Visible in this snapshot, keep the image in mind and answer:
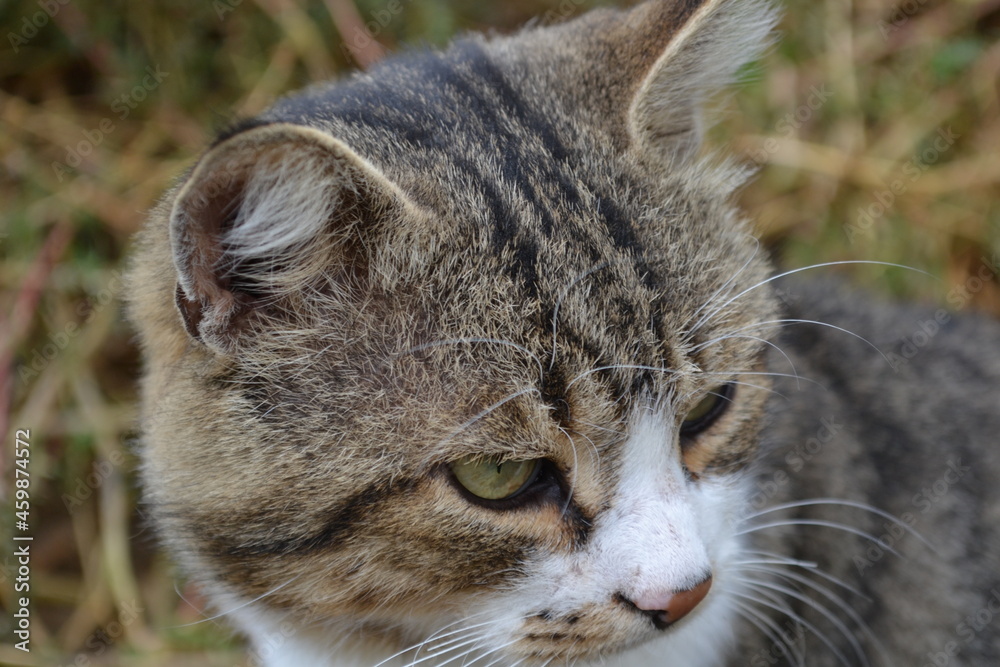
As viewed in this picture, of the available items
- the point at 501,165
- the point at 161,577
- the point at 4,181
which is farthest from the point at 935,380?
the point at 4,181

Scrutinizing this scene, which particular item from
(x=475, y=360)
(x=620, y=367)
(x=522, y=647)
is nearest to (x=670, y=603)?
(x=522, y=647)

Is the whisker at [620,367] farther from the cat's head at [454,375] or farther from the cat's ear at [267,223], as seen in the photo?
the cat's ear at [267,223]

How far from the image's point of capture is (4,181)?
3.08m

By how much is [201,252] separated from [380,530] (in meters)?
0.47

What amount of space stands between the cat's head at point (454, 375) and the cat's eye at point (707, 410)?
0.01 meters

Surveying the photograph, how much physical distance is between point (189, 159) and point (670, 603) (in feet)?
7.17

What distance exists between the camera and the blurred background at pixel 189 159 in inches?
108

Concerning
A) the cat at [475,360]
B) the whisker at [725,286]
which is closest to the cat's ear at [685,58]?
the cat at [475,360]

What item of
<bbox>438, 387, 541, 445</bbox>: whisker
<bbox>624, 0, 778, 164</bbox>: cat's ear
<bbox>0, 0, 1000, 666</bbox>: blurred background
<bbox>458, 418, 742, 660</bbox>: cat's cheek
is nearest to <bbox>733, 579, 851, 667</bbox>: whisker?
<bbox>458, 418, 742, 660</bbox>: cat's cheek

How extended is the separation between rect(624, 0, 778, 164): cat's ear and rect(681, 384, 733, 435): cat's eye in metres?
0.42

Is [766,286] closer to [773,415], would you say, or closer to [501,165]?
[773,415]

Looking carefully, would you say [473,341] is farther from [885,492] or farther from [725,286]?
[885,492]

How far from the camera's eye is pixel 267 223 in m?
1.28

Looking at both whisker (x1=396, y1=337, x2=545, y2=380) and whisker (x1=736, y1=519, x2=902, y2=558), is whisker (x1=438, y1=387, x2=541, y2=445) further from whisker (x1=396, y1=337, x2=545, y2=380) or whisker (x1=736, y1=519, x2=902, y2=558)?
whisker (x1=736, y1=519, x2=902, y2=558)
